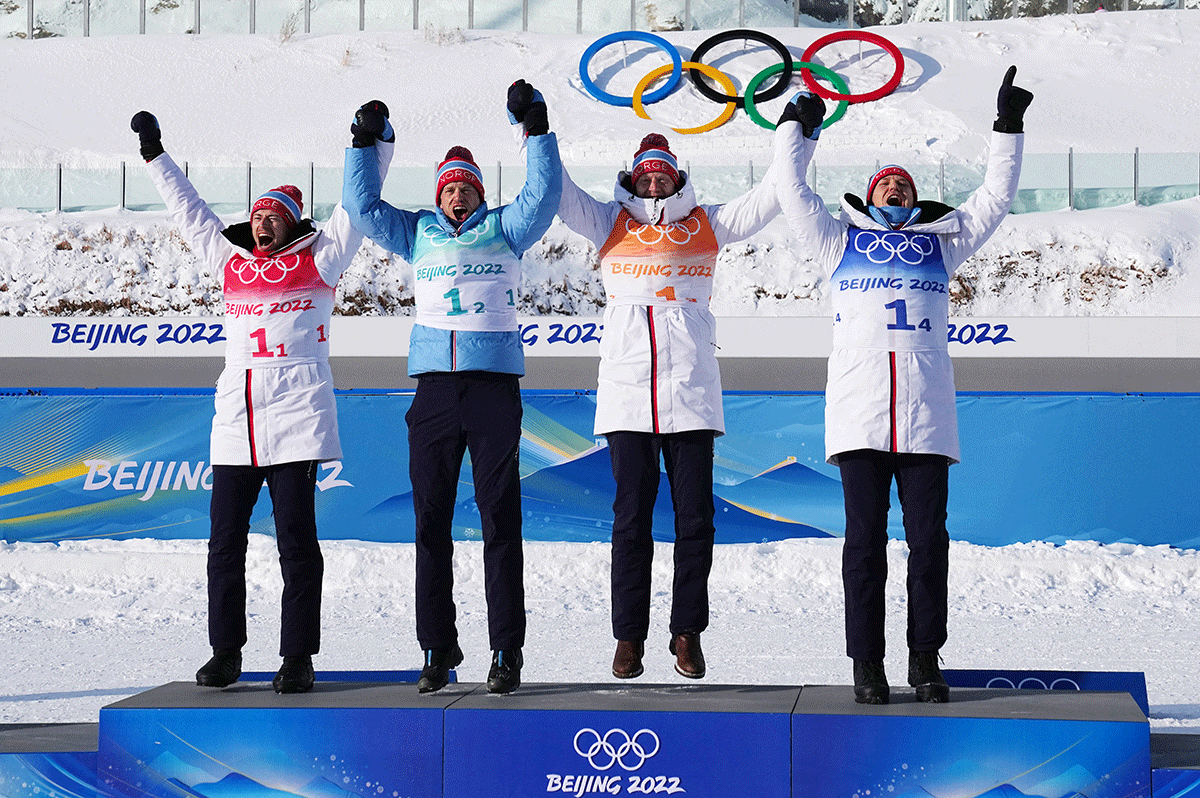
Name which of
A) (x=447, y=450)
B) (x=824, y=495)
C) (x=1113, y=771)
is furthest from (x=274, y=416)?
(x=824, y=495)

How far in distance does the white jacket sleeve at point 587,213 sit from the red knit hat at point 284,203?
97 centimetres

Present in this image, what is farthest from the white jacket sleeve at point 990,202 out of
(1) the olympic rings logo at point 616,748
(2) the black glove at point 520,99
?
(1) the olympic rings logo at point 616,748

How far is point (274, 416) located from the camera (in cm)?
432

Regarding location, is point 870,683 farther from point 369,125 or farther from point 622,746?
point 369,125

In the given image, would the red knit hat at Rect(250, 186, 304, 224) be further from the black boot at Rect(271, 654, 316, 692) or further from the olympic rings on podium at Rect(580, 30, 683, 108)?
the olympic rings on podium at Rect(580, 30, 683, 108)

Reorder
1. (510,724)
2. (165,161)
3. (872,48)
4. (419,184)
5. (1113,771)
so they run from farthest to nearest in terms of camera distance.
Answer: (872,48) → (419,184) → (165,161) → (510,724) → (1113,771)

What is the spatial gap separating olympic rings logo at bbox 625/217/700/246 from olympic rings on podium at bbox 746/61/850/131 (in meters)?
20.1

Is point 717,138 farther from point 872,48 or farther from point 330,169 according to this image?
point 330,169

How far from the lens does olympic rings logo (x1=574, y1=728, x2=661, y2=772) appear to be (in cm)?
380

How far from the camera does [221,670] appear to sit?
4301mm

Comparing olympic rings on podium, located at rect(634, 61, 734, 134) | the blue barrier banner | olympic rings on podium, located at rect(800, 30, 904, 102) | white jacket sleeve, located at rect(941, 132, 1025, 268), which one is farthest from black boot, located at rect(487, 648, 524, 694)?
olympic rings on podium, located at rect(800, 30, 904, 102)

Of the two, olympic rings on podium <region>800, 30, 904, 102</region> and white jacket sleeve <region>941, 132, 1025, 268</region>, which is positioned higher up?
olympic rings on podium <region>800, 30, 904, 102</region>

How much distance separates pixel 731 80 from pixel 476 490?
23534mm

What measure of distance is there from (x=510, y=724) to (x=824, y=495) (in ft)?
17.9
